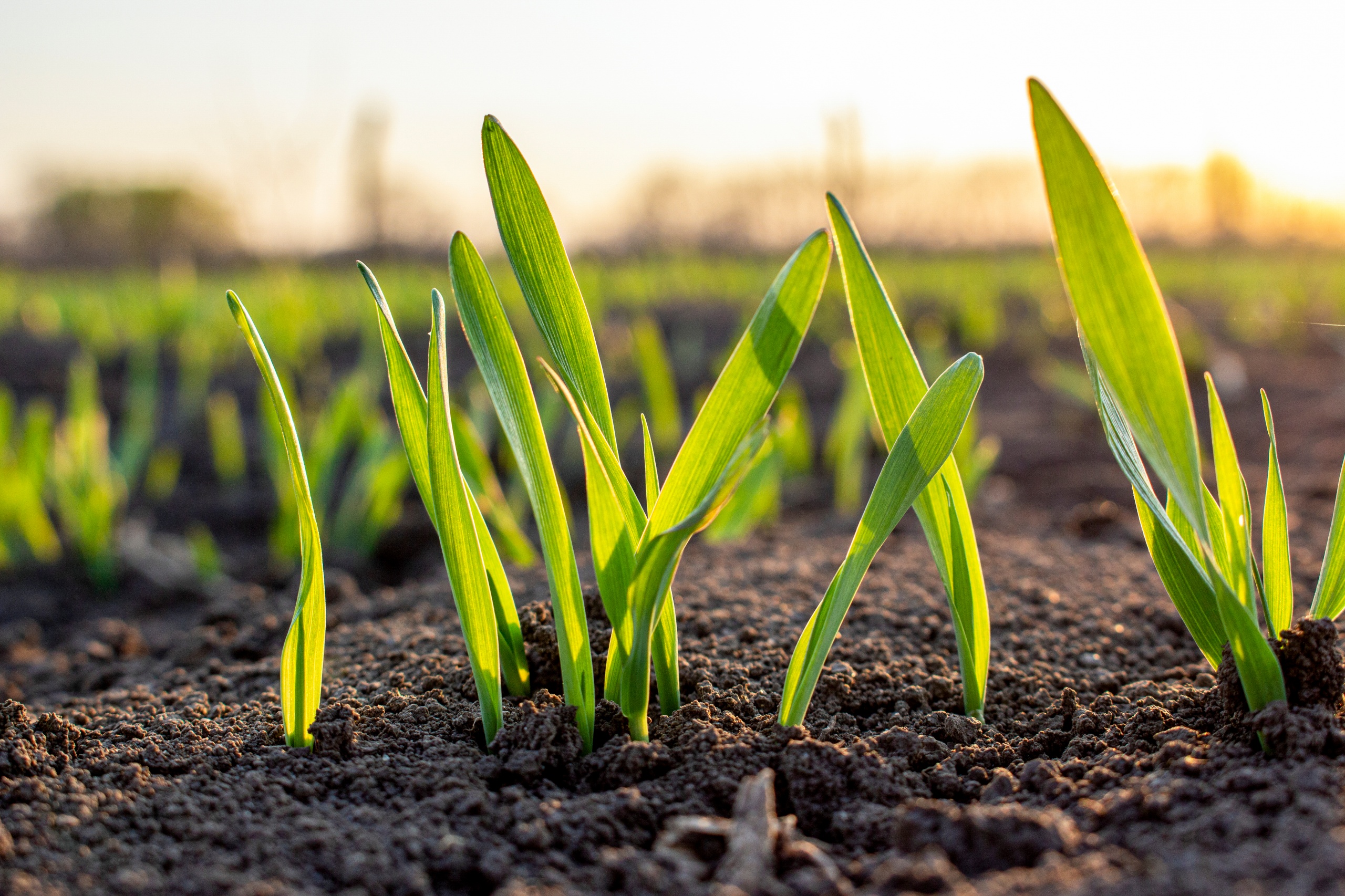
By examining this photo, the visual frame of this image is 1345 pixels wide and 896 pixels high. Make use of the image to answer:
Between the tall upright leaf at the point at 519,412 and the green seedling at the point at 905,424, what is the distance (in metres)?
0.30

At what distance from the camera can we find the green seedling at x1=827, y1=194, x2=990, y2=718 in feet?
2.57

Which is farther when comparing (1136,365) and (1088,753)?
(1088,753)

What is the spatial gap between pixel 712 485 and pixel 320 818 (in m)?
0.43

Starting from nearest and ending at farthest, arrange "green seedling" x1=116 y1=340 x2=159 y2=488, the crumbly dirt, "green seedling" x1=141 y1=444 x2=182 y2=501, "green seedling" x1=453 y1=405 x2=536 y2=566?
the crumbly dirt, "green seedling" x1=453 y1=405 x2=536 y2=566, "green seedling" x1=116 y1=340 x2=159 y2=488, "green seedling" x1=141 y1=444 x2=182 y2=501

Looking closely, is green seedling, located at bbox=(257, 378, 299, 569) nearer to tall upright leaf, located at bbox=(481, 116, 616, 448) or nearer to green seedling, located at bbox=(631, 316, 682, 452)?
green seedling, located at bbox=(631, 316, 682, 452)

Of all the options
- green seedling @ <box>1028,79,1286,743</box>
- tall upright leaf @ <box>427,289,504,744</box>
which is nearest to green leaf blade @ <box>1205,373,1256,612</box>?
green seedling @ <box>1028,79,1286,743</box>

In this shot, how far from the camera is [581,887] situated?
0.66m

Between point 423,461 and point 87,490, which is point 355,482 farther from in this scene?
point 423,461

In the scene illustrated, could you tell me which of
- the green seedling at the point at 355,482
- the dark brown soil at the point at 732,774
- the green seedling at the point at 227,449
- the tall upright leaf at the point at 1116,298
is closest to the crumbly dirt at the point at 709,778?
the dark brown soil at the point at 732,774

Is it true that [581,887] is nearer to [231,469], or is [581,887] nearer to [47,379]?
[231,469]

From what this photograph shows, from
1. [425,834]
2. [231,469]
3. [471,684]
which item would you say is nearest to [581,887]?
[425,834]

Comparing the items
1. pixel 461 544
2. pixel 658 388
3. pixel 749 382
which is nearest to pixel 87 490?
pixel 658 388

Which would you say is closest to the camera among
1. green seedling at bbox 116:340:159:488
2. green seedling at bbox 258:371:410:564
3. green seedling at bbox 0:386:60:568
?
green seedling at bbox 258:371:410:564

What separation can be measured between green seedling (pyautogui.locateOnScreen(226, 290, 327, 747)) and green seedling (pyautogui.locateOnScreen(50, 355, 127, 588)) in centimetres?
184
